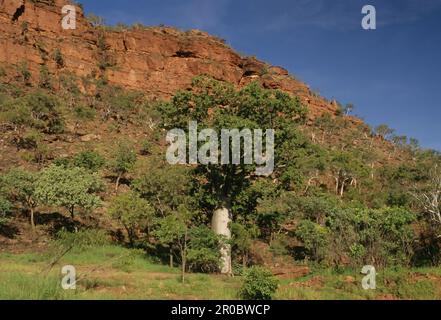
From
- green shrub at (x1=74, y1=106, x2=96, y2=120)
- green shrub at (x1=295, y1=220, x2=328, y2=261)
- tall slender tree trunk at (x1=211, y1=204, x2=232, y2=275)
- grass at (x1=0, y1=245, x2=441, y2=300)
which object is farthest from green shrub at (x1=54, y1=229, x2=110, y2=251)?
green shrub at (x1=74, y1=106, x2=96, y2=120)

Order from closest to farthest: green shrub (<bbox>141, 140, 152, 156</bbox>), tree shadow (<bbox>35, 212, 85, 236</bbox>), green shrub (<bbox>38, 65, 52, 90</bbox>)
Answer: tree shadow (<bbox>35, 212, 85, 236</bbox>), green shrub (<bbox>141, 140, 152, 156</bbox>), green shrub (<bbox>38, 65, 52, 90</bbox>)

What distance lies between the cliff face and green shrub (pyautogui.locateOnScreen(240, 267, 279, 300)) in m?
54.8

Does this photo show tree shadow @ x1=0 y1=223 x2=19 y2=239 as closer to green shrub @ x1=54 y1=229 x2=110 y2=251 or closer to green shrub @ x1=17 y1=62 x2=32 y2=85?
green shrub @ x1=54 y1=229 x2=110 y2=251

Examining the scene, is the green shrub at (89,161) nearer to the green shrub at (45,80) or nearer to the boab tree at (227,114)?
the boab tree at (227,114)

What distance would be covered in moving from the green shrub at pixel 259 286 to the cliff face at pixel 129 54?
2157 inches

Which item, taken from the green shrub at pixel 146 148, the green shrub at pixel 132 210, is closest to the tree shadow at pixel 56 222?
the green shrub at pixel 132 210

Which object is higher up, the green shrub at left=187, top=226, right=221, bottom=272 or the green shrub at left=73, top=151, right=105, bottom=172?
the green shrub at left=73, top=151, right=105, bottom=172

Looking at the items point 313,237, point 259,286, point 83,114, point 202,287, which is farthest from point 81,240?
point 83,114

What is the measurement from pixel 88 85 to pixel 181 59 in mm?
22177

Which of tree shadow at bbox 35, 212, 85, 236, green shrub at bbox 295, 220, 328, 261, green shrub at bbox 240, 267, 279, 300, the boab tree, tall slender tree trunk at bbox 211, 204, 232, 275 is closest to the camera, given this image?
green shrub at bbox 240, 267, 279, 300

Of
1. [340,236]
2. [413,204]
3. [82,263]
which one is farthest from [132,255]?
[413,204]

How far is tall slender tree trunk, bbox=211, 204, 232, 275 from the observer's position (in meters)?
15.4

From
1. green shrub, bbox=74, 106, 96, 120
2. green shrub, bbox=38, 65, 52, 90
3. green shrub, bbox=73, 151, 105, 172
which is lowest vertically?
green shrub, bbox=73, 151, 105, 172

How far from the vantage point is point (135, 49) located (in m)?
74.9
